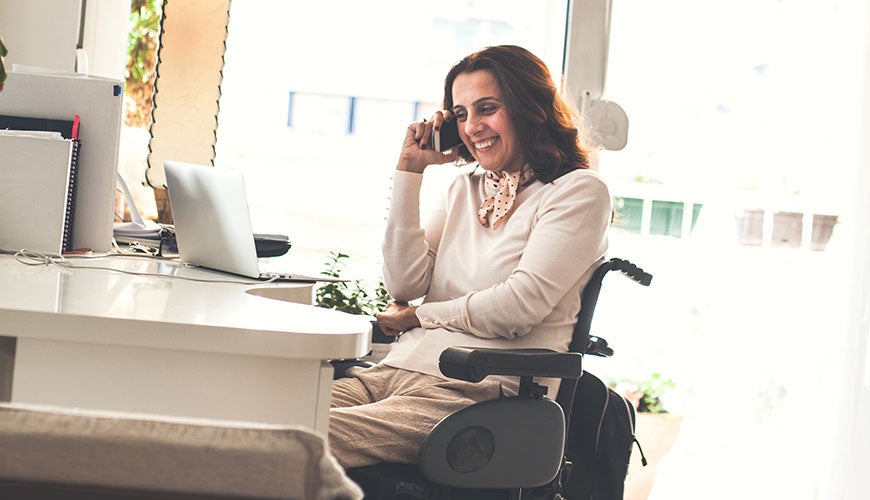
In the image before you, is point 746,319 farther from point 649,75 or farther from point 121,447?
point 121,447

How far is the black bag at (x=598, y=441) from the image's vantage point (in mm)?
1989

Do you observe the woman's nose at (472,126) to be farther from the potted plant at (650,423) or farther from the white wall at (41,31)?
the potted plant at (650,423)

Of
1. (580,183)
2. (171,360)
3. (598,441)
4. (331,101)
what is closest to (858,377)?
(598,441)

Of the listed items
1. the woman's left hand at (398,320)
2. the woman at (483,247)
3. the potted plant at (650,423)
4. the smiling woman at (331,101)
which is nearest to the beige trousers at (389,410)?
the woman at (483,247)

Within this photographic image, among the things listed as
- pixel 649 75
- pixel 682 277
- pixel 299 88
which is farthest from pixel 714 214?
pixel 299 88

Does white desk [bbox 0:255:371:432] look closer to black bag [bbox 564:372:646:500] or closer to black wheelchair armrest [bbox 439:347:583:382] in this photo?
black wheelchair armrest [bbox 439:347:583:382]

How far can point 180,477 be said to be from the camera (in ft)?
1.88

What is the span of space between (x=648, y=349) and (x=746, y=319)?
0.42 meters

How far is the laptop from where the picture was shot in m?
1.94

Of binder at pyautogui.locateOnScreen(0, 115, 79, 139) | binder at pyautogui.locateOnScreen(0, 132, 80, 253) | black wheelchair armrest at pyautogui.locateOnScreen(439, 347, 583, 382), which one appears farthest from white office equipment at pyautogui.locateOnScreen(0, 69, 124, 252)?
black wheelchair armrest at pyautogui.locateOnScreen(439, 347, 583, 382)

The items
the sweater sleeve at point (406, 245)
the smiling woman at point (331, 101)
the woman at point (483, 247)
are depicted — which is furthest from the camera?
the smiling woman at point (331, 101)

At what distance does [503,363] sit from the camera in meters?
1.63

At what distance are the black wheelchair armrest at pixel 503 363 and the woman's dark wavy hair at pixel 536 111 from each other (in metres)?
0.57

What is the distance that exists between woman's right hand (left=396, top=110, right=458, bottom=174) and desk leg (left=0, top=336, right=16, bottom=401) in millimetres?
1098
